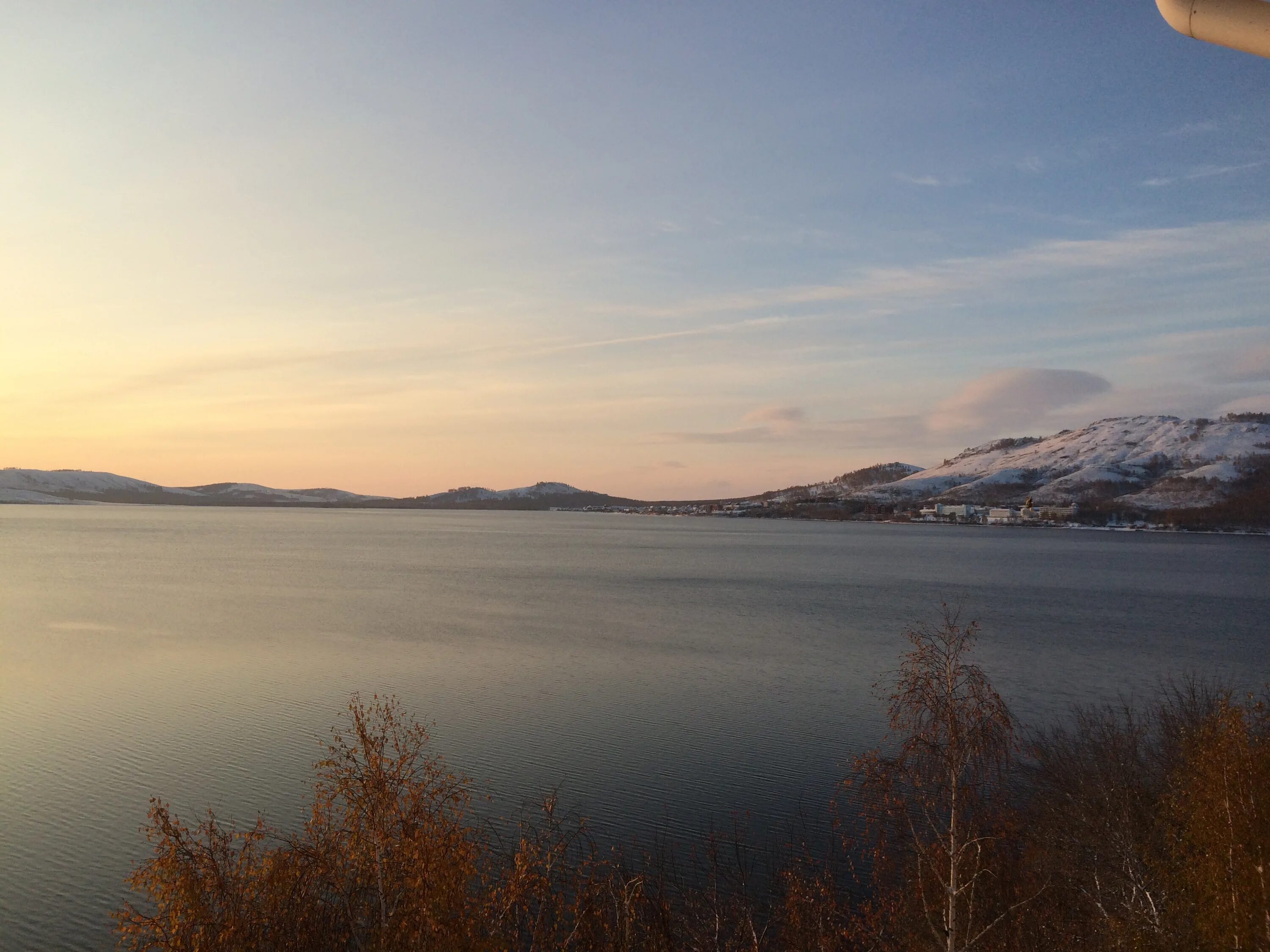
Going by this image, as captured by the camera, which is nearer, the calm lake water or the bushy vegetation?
the bushy vegetation

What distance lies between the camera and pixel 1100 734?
22.4 metres

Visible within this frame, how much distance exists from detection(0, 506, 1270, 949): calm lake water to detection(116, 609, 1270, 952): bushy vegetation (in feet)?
5.65

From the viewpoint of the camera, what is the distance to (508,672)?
108 feet

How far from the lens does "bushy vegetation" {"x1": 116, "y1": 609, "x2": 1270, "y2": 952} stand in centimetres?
1091

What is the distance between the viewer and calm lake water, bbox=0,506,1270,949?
19.3 metres

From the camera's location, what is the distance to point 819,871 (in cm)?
1564

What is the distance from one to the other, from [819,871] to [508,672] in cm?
1918

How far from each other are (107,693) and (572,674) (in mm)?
16053

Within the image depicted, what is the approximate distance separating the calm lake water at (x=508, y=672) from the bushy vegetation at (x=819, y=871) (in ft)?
5.65

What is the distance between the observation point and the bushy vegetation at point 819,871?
10.9m

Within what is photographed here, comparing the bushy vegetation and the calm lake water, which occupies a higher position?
the bushy vegetation

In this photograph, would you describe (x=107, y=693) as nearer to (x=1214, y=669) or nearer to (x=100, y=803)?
(x=100, y=803)

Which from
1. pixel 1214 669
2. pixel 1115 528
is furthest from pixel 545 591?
pixel 1115 528

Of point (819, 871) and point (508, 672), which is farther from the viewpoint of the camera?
point (508, 672)
